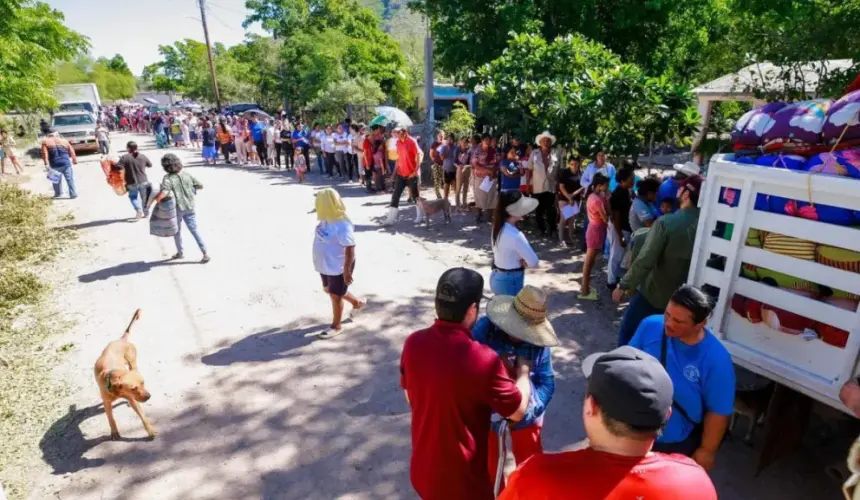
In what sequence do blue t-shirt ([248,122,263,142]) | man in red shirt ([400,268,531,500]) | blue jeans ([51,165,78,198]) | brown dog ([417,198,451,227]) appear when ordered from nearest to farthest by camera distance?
man in red shirt ([400,268,531,500]) < brown dog ([417,198,451,227]) < blue jeans ([51,165,78,198]) < blue t-shirt ([248,122,263,142])

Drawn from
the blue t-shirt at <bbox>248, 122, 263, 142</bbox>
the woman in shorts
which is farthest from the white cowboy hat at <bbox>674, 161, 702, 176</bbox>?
the blue t-shirt at <bbox>248, 122, 263, 142</bbox>

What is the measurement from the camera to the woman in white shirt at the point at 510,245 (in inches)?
167

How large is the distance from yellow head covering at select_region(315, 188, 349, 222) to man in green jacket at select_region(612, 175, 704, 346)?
2642 mm

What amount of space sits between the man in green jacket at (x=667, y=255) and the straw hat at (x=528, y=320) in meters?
1.56

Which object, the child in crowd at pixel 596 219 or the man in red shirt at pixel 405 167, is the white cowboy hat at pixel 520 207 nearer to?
the child in crowd at pixel 596 219

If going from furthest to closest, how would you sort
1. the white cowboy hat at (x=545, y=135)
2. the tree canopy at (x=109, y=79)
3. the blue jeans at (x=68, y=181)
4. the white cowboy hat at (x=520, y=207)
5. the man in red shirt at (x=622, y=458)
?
the tree canopy at (x=109, y=79)
the blue jeans at (x=68, y=181)
the white cowboy hat at (x=545, y=135)
the white cowboy hat at (x=520, y=207)
the man in red shirt at (x=622, y=458)

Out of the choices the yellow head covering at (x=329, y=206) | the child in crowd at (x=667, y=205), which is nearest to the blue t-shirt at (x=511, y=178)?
the child in crowd at (x=667, y=205)

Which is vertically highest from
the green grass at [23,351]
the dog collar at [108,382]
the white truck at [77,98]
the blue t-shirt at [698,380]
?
the white truck at [77,98]

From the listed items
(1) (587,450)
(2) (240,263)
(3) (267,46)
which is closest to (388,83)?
(3) (267,46)

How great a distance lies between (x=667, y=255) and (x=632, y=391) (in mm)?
2514

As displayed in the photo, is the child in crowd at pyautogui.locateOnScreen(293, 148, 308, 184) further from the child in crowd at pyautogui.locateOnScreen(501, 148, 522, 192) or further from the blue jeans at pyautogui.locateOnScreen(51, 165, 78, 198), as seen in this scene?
the child in crowd at pyautogui.locateOnScreen(501, 148, 522, 192)

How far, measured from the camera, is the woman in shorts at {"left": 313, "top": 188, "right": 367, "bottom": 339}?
5.00 meters

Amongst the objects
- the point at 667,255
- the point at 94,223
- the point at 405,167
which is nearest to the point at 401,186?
the point at 405,167

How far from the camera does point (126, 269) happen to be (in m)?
7.55
